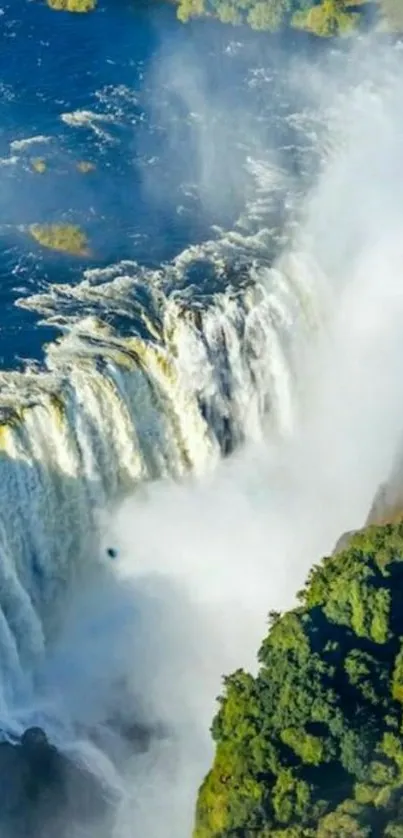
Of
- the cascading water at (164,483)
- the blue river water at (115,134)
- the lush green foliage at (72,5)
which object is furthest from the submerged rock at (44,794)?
the lush green foliage at (72,5)

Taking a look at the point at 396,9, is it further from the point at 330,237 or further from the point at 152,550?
the point at 152,550

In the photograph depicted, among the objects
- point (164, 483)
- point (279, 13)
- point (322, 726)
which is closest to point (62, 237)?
point (164, 483)

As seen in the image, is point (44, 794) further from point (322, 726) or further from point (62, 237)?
point (62, 237)

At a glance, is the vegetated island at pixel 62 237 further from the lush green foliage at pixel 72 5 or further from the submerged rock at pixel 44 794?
the lush green foliage at pixel 72 5

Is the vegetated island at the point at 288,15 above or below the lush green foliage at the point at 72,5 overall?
below

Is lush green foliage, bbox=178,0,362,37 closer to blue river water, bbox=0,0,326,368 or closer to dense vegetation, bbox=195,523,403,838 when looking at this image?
blue river water, bbox=0,0,326,368

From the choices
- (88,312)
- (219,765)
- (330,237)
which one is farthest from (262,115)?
(219,765)
